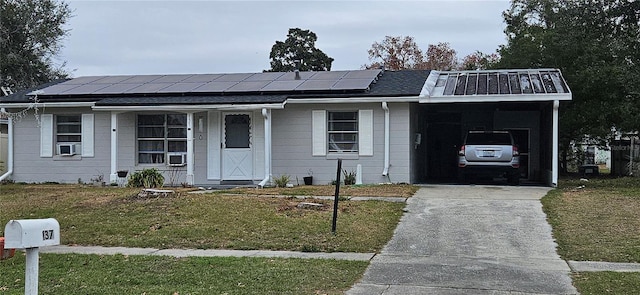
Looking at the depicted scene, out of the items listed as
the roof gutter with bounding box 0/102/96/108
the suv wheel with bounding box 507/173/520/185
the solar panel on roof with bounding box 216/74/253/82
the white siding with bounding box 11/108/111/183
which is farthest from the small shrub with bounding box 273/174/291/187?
the suv wheel with bounding box 507/173/520/185

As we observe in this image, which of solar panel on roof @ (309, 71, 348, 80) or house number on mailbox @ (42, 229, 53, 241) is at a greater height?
solar panel on roof @ (309, 71, 348, 80)

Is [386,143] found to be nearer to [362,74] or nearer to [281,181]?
[281,181]

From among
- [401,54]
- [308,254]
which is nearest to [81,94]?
[308,254]

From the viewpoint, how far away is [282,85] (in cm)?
1777

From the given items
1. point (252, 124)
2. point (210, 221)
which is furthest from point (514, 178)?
point (210, 221)

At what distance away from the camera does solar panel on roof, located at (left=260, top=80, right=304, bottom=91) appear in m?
17.2

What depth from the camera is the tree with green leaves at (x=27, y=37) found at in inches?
996

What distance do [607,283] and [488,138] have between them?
1030 cm

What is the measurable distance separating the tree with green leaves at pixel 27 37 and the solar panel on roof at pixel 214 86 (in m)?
11.2

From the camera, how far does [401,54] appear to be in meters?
41.3

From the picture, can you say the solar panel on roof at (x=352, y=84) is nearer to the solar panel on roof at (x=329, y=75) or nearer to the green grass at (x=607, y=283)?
the solar panel on roof at (x=329, y=75)

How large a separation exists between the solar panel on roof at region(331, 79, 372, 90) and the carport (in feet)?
5.05

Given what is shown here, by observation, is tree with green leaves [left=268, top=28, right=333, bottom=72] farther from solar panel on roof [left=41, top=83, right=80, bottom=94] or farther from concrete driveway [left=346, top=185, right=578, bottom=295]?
concrete driveway [left=346, top=185, right=578, bottom=295]

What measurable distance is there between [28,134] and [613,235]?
1598cm
